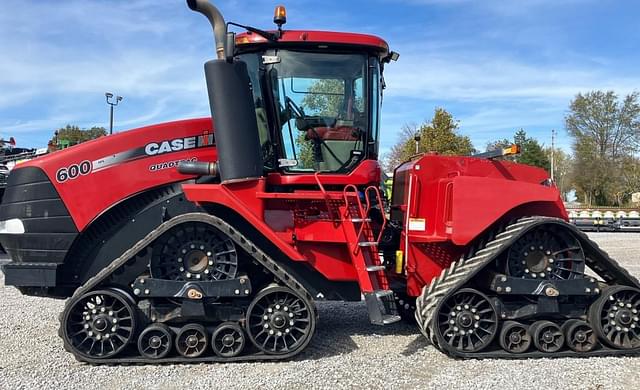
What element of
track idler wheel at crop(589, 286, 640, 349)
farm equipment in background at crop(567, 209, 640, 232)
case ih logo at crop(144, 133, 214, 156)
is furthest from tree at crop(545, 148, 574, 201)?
case ih logo at crop(144, 133, 214, 156)

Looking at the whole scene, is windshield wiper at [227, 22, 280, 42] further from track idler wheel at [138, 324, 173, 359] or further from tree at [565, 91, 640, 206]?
tree at [565, 91, 640, 206]

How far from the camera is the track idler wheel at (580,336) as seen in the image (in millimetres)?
5199

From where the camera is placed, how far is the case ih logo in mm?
5426

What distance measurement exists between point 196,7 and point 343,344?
3522mm

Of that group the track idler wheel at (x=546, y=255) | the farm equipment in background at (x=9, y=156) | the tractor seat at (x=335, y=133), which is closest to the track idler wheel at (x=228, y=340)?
the tractor seat at (x=335, y=133)

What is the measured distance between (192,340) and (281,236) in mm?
1263

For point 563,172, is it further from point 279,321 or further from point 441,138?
point 279,321

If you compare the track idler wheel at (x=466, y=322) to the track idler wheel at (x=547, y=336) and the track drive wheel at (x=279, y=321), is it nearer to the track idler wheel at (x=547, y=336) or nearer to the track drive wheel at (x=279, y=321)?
the track idler wheel at (x=547, y=336)

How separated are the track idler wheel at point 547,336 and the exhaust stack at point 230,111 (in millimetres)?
3006

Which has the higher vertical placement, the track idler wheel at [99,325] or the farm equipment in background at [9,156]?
the farm equipment in background at [9,156]

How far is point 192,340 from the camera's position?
4.90 meters

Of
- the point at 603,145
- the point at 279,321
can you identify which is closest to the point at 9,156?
the point at 279,321

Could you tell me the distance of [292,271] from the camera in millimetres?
5375

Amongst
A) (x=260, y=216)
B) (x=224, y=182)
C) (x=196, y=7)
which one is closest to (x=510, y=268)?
(x=260, y=216)
